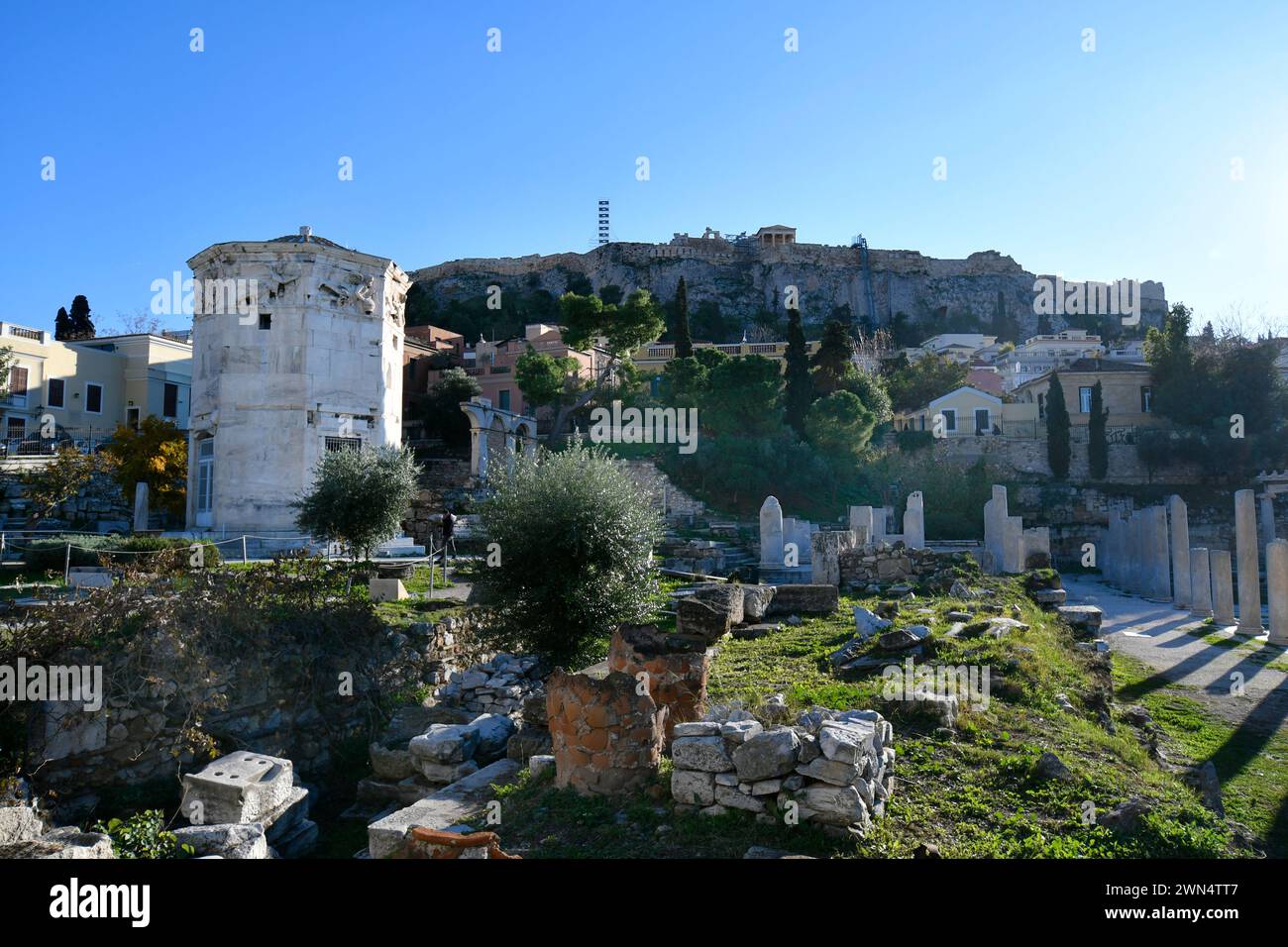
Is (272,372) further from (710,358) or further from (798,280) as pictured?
(798,280)

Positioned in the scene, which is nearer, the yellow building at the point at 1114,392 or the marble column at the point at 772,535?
the marble column at the point at 772,535

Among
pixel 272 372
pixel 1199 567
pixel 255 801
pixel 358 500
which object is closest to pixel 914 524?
pixel 1199 567

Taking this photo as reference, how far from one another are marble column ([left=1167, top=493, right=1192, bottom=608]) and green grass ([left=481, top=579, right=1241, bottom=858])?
1823cm

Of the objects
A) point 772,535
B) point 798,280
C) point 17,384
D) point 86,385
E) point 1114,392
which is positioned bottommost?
point 772,535

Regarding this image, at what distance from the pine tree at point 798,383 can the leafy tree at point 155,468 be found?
26536 mm

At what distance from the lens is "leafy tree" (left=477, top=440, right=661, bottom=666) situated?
12320 millimetres

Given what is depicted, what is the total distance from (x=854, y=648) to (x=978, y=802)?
4.98 m

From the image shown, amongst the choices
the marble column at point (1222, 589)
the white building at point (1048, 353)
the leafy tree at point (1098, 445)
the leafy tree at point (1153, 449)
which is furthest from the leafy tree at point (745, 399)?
the white building at point (1048, 353)

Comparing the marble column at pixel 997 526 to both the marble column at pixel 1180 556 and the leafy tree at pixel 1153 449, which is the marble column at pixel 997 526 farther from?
the leafy tree at pixel 1153 449

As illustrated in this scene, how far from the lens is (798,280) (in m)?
86.7

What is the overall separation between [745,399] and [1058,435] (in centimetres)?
1862

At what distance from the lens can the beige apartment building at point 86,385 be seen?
34969 mm

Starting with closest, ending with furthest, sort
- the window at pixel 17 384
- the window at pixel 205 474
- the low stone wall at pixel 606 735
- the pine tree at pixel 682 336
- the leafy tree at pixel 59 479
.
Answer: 1. the low stone wall at pixel 606 735
2. the window at pixel 205 474
3. the leafy tree at pixel 59 479
4. the window at pixel 17 384
5. the pine tree at pixel 682 336
